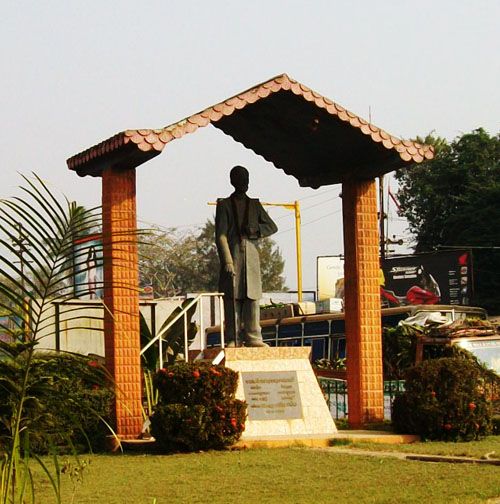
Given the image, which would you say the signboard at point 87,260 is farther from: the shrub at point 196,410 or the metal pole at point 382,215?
the metal pole at point 382,215

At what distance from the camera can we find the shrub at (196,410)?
43.3 feet

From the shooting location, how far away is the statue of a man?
51.3 feet

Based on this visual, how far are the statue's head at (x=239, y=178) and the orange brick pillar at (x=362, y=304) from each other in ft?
5.15

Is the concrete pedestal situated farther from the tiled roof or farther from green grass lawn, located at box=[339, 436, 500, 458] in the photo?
the tiled roof

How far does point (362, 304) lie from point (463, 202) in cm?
5205

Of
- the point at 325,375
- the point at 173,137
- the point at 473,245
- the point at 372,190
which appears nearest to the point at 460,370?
the point at 372,190

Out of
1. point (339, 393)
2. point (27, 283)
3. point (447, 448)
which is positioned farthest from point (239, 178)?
point (27, 283)

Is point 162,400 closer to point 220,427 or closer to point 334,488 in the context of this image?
point 220,427

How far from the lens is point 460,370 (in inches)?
571

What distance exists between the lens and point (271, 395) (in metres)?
14.7

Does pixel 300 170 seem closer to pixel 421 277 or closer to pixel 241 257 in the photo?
pixel 241 257

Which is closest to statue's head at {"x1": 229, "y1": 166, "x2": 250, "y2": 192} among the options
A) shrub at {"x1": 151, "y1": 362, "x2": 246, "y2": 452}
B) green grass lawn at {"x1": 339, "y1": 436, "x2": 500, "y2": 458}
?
shrub at {"x1": 151, "y1": 362, "x2": 246, "y2": 452}

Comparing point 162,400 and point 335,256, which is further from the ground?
point 335,256

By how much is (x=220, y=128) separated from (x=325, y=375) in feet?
25.1
